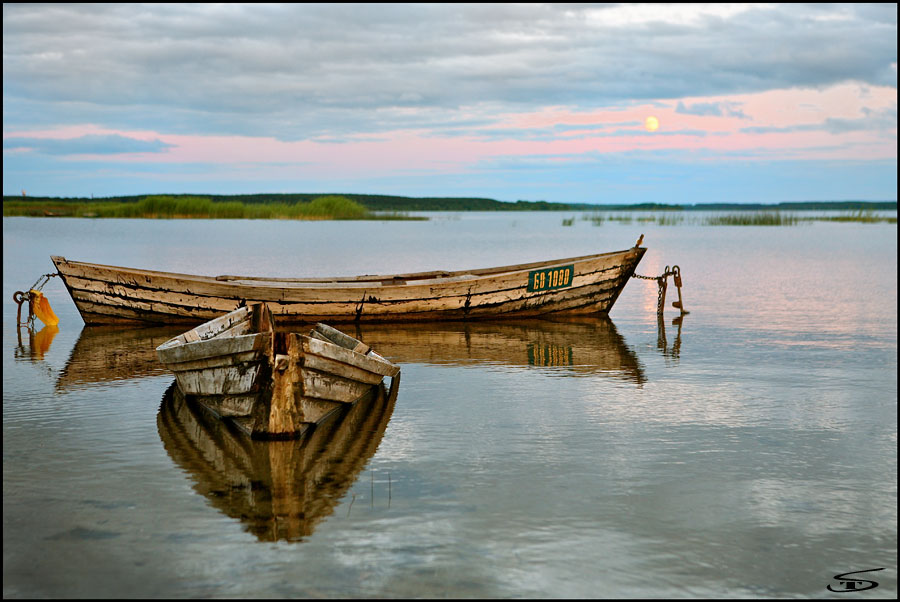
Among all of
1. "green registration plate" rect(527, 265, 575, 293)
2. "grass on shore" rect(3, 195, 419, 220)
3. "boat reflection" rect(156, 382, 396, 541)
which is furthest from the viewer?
"grass on shore" rect(3, 195, 419, 220)

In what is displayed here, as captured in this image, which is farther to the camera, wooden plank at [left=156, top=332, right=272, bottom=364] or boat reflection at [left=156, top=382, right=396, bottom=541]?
wooden plank at [left=156, top=332, right=272, bottom=364]

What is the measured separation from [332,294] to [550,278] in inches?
176

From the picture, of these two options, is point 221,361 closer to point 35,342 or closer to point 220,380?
point 220,380

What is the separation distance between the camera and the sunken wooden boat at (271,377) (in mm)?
8469

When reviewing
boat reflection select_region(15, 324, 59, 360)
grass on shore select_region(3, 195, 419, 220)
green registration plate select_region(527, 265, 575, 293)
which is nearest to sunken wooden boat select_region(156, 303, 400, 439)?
boat reflection select_region(15, 324, 59, 360)

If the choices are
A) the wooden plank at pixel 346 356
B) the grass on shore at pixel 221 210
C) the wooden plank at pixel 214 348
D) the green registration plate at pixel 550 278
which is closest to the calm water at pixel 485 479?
the wooden plank at pixel 346 356

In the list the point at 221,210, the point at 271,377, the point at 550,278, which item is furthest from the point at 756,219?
the point at 271,377

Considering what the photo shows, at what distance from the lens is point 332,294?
1683cm

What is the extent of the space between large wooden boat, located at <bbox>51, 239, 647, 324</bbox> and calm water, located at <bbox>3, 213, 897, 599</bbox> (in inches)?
66.6

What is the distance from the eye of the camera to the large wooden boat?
54.1 feet

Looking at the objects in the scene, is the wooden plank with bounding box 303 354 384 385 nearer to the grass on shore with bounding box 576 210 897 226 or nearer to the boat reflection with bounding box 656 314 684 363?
the boat reflection with bounding box 656 314 684 363

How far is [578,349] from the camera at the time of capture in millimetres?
14594

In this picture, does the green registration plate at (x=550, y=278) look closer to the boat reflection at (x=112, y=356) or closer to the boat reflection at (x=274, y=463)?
the boat reflection at (x=112, y=356)

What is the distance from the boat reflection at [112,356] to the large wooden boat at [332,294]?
1.69 ft
